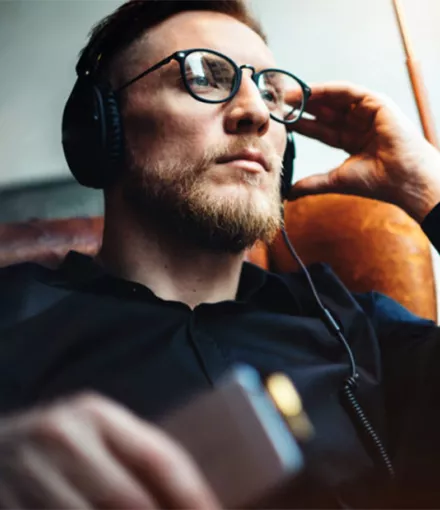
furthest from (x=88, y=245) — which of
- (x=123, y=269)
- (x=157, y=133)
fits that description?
(x=157, y=133)

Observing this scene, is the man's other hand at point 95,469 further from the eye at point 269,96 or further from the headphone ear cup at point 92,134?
the eye at point 269,96

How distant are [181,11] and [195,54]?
89mm

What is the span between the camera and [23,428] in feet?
0.76

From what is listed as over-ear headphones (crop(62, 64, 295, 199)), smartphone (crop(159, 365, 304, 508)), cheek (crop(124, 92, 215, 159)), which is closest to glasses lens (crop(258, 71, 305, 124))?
cheek (crop(124, 92, 215, 159))

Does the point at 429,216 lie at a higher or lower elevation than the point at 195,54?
lower

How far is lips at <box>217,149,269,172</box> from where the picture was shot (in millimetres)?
614

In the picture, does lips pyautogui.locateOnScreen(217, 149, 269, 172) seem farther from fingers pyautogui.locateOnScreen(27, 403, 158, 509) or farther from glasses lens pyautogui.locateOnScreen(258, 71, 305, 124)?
fingers pyautogui.locateOnScreen(27, 403, 158, 509)

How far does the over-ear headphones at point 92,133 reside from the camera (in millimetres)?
579

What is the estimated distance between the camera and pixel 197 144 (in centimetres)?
62

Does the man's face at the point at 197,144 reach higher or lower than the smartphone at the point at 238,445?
higher

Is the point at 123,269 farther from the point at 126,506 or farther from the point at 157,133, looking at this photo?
the point at 126,506

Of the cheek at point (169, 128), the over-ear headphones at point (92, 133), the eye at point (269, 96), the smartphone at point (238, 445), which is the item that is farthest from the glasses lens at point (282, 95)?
the smartphone at point (238, 445)

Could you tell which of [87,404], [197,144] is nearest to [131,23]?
[197,144]

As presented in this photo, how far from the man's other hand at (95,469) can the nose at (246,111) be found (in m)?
0.46
